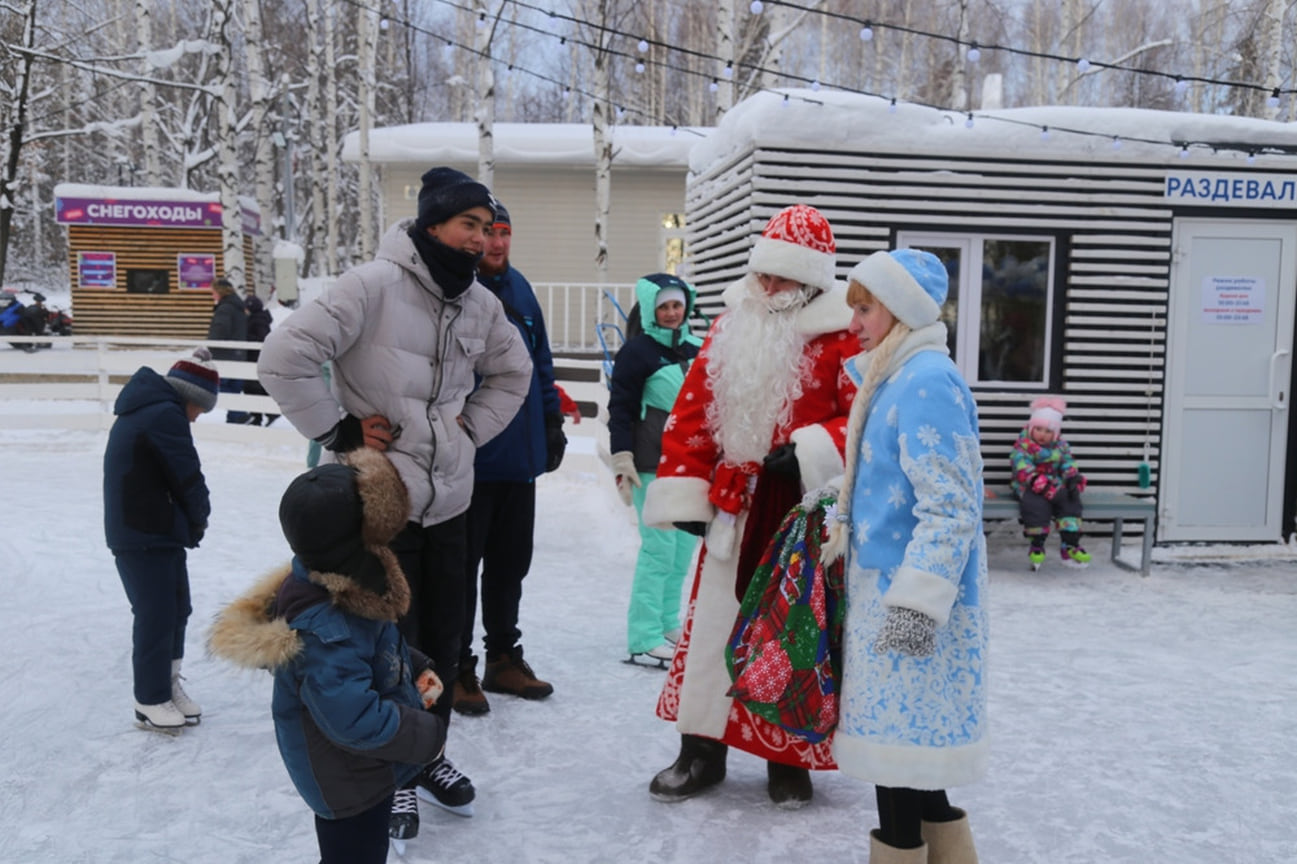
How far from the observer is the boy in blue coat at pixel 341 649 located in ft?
7.06

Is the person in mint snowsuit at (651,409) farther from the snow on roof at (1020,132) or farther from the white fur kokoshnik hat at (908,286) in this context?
the snow on roof at (1020,132)

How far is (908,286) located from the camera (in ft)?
8.54

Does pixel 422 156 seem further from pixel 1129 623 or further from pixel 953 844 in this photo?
pixel 953 844

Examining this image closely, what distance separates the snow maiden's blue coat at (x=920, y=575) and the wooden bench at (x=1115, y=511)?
446 centimetres

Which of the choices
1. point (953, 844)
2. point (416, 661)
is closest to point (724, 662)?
point (953, 844)

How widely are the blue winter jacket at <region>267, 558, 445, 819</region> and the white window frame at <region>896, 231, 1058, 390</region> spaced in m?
5.74

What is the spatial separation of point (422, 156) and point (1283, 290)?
14.7 metres

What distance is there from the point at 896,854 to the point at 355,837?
123 centimetres

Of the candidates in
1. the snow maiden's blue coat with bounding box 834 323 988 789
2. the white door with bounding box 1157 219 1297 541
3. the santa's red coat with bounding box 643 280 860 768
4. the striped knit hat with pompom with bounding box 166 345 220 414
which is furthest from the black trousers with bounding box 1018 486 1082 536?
the striped knit hat with pompom with bounding box 166 345 220 414

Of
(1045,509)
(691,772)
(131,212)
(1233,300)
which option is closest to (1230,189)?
(1233,300)

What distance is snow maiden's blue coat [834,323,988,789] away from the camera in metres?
2.43

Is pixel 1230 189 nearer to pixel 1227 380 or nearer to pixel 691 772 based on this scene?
pixel 1227 380

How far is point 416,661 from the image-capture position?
2.49m

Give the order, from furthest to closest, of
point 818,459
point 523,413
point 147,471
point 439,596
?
point 523,413 < point 147,471 < point 439,596 < point 818,459
